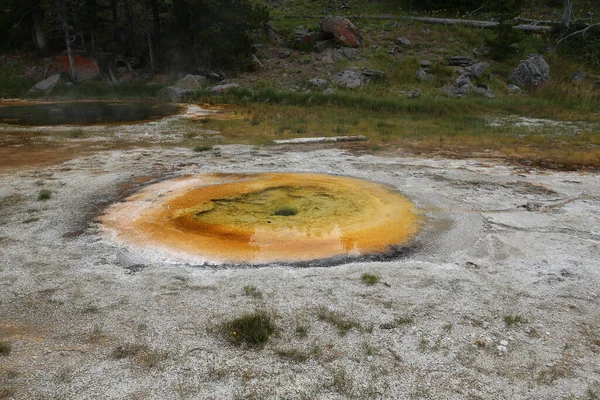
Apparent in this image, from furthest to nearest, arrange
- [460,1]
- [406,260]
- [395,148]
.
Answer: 1. [460,1]
2. [395,148]
3. [406,260]

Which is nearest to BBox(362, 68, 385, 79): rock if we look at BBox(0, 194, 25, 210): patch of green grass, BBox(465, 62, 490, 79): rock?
BBox(465, 62, 490, 79): rock

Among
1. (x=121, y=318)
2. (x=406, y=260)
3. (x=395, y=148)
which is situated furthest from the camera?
(x=395, y=148)

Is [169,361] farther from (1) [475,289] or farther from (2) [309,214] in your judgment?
(2) [309,214]

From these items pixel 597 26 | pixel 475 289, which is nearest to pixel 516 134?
pixel 475 289

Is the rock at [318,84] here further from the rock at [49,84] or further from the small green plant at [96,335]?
the small green plant at [96,335]

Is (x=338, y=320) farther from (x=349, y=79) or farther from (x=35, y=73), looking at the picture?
(x=35, y=73)
